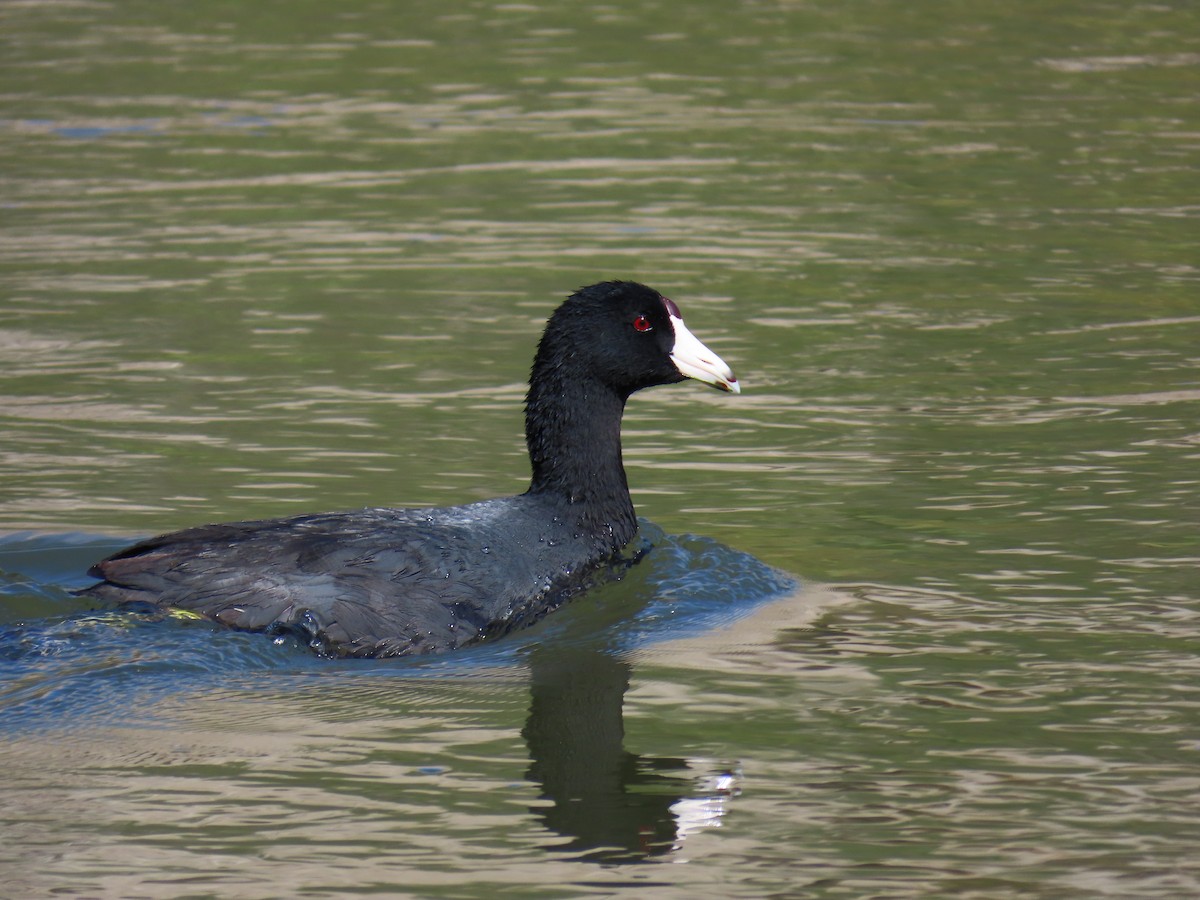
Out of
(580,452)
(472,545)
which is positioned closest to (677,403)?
(580,452)

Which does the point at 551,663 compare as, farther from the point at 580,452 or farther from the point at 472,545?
the point at 580,452

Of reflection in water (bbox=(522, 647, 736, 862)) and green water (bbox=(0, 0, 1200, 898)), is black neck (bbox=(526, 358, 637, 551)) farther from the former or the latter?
reflection in water (bbox=(522, 647, 736, 862))

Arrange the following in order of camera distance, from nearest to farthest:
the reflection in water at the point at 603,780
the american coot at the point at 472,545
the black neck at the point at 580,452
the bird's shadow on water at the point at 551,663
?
the reflection in water at the point at 603,780, the bird's shadow on water at the point at 551,663, the american coot at the point at 472,545, the black neck at the point at 580,452

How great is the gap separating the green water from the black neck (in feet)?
1.73

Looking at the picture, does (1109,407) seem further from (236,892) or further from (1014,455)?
(236,892)

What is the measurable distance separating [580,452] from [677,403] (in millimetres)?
2688

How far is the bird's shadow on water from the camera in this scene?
5113 millimetres

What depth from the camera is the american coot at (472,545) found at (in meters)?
6.40

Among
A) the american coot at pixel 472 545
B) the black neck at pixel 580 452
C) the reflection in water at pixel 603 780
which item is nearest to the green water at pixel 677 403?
the reflection in water at pixel 603 780

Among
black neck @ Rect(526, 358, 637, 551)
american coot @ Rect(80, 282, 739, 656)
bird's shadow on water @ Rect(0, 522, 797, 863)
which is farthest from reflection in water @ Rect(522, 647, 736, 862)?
black neck @ Rect(526, 358, 637, 551)

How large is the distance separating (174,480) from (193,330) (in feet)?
8.51

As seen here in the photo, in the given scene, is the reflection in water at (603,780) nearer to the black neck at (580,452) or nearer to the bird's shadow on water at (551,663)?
the bird's shadow on water at (551,663)

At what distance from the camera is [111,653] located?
6250 mm

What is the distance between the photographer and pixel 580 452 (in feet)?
24.6
